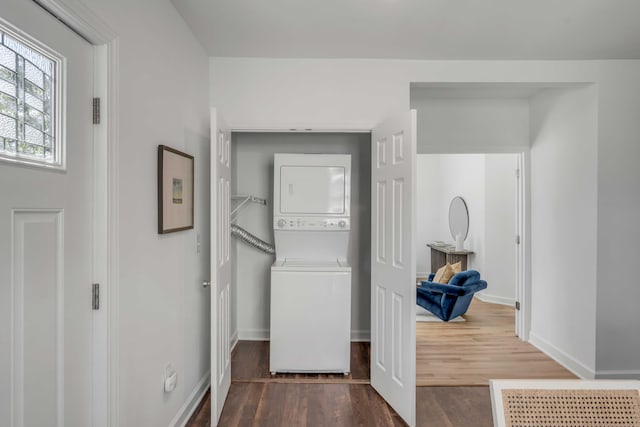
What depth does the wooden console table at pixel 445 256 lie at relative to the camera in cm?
588

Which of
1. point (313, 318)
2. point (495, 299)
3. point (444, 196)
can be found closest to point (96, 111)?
point (313, 318)

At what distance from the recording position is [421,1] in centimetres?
197

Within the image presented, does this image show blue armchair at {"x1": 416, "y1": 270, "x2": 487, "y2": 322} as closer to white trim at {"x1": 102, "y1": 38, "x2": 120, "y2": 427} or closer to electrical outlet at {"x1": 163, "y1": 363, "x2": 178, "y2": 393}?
electrical outlet at {"x1": 163, "y1": 363, "x2": 178, "y2": 393}

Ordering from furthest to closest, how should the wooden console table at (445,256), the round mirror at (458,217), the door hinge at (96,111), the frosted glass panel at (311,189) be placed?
the round mirror at (458,217), the wooden console table at (445,256), the frosted glass panel at (311,189), the door hinge at (96,111)

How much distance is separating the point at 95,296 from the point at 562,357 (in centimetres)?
357

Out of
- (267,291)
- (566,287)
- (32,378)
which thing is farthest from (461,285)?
(32,378)

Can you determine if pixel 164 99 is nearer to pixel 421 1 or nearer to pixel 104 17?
pixel 104 17

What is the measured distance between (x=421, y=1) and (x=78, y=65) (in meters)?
1.67

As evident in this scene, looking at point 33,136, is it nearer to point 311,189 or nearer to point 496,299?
point 311,189

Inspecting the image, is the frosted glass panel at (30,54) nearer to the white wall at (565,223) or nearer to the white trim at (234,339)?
the white trim at (234,339)

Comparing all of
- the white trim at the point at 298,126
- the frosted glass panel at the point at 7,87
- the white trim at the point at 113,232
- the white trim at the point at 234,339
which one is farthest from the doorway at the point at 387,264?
the frosted glass panel at the point at 7,87

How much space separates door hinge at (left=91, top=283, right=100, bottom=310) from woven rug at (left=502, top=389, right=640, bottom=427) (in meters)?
1.43

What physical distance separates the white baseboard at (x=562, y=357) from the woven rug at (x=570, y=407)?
2.37 m

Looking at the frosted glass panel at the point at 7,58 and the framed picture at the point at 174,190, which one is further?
the framed picture at the point at 174,190
